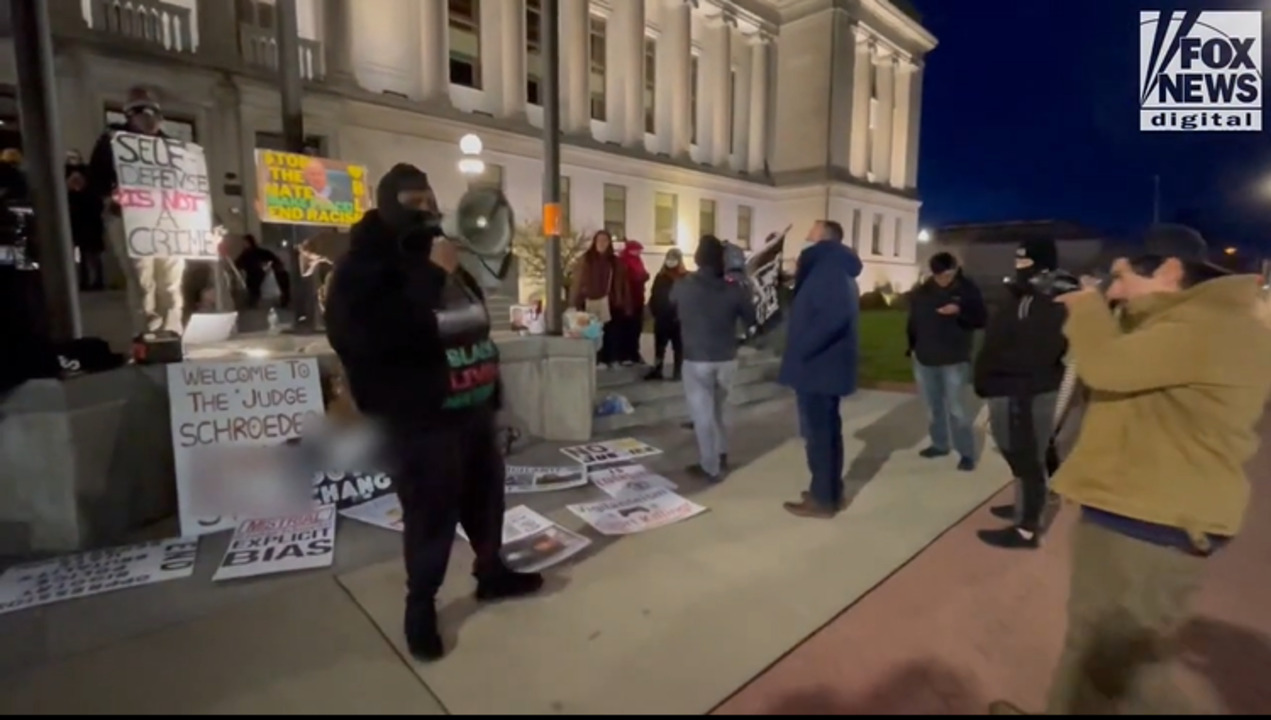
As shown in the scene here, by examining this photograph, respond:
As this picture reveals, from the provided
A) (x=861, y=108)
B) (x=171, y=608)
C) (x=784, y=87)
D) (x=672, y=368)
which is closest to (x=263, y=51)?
(x=672, y=368)

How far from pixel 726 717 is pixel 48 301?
14.6 feet

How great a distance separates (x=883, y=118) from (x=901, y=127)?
208 cm

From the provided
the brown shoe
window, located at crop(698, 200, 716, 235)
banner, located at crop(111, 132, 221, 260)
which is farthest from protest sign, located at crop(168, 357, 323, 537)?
window, located at crop(698, 200, 716, 235)

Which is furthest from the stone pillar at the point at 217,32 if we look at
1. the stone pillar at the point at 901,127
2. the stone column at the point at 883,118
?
the stone pillar at the point at 901,127

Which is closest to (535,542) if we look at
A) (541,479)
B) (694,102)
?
(541,479)

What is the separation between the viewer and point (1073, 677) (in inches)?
79.8

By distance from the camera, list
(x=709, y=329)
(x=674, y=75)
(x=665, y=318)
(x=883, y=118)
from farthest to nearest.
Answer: (x=883, y=118) < (x=674, y=75) < (x=665, y=318) < (x=709, y=329)

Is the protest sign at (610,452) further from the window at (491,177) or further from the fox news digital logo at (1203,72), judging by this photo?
the window at (491,177)

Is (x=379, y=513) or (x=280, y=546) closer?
(x=280, y=546)

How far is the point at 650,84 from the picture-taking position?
2334cm

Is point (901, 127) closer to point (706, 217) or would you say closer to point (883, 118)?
point (883, 118)

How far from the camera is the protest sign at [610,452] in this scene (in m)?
5.50

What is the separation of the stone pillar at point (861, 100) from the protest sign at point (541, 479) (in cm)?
2866

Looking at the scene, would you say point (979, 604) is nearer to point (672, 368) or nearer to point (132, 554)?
point (132, 554)
